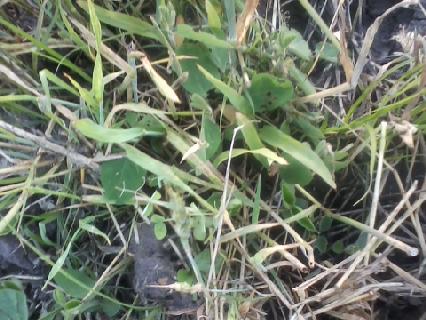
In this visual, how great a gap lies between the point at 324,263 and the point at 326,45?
1.30 feet

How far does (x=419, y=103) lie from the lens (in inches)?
43.6

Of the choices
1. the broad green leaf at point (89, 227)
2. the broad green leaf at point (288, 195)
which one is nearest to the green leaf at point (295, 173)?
the broad green leaf at point (288, 195)

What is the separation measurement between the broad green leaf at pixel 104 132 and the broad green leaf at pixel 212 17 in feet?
0.73

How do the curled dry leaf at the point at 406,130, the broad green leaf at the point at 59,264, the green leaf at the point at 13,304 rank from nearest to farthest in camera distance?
the curled dry leaf at the point at 406,130
the broad green leaf at the point at 59,264
the green leaf at the point at 13,304

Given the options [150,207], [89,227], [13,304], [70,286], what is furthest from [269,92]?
[13,304]

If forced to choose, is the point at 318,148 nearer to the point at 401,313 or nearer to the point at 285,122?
the point at 285,122

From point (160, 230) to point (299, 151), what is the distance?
0.26m

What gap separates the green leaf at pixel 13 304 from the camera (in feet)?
3.92

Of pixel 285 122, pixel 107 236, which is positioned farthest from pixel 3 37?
pixel 285 122

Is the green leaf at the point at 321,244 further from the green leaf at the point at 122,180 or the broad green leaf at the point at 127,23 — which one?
the broad green leaf at the point at 127,23

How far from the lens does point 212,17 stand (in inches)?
42.6

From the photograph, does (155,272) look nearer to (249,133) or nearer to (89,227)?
(89,227)

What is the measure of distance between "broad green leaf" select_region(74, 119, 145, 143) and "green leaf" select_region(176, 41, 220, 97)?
0.14 m

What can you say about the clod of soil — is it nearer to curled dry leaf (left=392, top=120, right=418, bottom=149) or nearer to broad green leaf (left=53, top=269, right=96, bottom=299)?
broad green leaf (left=53, top=269, right=96, bottom=299)
